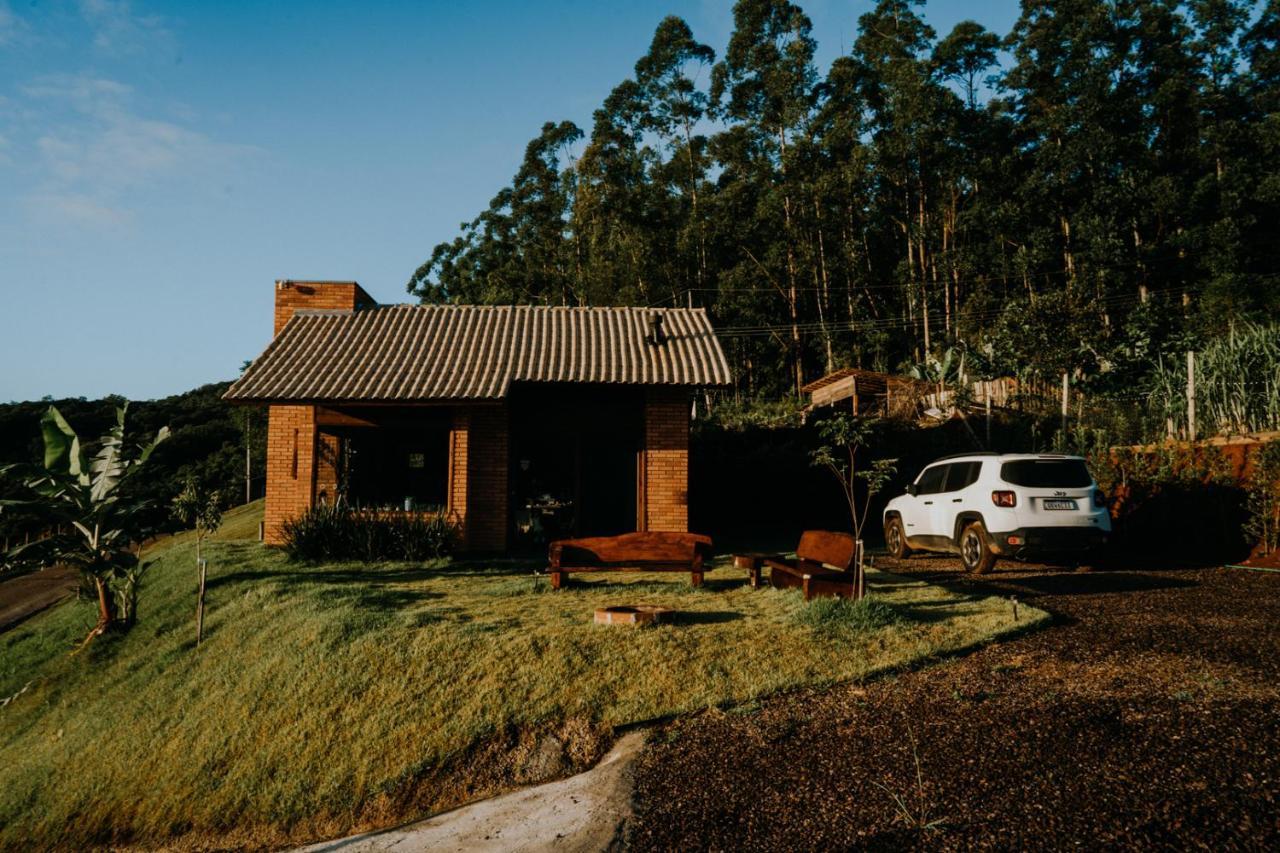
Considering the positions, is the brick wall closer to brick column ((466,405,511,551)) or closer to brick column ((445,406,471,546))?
brick column ((466,405,511,551))

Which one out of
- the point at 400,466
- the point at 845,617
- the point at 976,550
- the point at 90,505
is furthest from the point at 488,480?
the point at 976,550

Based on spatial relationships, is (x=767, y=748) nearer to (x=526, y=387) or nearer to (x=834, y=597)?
(x=834, y=597)

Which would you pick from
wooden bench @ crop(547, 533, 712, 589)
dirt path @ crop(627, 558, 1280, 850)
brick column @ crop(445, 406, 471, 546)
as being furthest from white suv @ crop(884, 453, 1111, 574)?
brick column @ crop(445, 406, 471, 546)

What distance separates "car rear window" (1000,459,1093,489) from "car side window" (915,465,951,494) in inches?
60.4

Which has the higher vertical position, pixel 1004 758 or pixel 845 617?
pixel 845 617

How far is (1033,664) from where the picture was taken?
622 cm

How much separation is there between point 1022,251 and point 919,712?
1352 inches

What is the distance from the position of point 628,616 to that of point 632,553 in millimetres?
2077

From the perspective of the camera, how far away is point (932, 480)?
1249cm

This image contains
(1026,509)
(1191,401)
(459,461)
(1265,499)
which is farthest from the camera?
(459,461)

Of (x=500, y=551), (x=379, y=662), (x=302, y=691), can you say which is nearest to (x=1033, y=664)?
(x=379, y=662)

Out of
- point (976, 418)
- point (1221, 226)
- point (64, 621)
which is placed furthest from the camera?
point (1221, 226)

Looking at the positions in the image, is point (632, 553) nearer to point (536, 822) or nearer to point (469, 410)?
→ point (536, 822)

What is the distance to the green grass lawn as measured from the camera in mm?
5691
